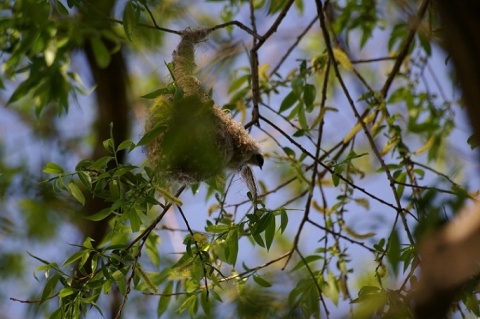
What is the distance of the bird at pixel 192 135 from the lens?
1377 mm

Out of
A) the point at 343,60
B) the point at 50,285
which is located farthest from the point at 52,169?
the point at 343,60

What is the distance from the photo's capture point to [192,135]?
136 cm

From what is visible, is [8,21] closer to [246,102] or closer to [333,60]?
[246,102]

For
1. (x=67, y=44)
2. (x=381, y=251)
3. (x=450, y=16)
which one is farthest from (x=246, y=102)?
(x=450, y=16)

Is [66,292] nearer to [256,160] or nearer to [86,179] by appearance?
[86,179]

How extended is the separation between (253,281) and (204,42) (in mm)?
570

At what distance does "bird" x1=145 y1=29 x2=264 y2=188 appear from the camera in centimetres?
138

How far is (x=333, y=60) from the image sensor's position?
1906 millimetres

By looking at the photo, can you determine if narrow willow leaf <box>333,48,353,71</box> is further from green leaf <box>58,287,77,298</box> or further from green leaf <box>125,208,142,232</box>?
green leaf <box>58,287,77,298</box>

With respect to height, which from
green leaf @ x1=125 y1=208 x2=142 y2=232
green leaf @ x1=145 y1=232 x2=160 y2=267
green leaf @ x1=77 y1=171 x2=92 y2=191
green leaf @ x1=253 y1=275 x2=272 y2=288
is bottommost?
green leaf @ x1=253 y1=275 x2=272 y2=288

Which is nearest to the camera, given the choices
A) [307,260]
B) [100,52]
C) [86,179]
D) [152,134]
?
[152,134]

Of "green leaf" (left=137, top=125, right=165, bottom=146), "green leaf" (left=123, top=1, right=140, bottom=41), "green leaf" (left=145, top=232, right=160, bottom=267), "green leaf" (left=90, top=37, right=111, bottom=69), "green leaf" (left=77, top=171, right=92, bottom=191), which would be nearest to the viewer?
"green leaf" (left=137, top=125, right=165, bottom=146)

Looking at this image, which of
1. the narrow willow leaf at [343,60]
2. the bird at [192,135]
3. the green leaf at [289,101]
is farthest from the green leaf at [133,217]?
the narrow willow leaf at [343,60]

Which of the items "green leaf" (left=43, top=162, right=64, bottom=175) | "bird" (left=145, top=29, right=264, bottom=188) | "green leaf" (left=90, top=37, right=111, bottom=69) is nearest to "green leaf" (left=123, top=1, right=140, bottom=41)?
"bird" (left=145, top=29, right=264, bottom=188)
